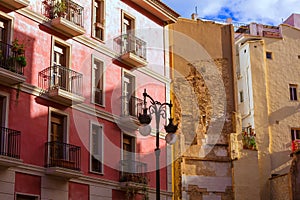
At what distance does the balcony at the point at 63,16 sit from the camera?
20359 millimetres

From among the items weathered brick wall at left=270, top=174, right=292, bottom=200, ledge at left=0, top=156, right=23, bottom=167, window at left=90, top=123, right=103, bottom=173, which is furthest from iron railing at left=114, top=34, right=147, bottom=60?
weathered brick wall at left=270, top=174, right=292, bottom=200

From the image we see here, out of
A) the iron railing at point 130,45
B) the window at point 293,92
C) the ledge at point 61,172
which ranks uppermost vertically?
the window at point 293,92

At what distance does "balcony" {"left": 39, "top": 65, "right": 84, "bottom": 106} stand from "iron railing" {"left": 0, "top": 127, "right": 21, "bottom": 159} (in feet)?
7.09

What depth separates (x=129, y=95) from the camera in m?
24.0

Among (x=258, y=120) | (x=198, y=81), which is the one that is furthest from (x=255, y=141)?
(x=198, y=81)

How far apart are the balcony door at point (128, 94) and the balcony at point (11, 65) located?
5.70m

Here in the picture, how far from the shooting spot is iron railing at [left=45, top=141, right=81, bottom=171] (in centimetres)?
1915

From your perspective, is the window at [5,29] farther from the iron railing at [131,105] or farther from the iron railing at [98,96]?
the iron railing at [131,105]

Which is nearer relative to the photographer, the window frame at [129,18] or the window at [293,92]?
the window frame at [129,18]

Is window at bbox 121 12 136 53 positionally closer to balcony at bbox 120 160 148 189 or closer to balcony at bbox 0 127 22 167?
balcony at bbox 120 160 148 189

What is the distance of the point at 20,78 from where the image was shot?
18.2 m

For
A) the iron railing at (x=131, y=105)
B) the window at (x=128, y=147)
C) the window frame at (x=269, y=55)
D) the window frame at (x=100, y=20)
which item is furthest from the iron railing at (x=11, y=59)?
the window frame at (x=269, y=55)

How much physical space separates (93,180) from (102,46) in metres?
5.47

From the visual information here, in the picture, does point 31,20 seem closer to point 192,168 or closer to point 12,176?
point 12,176
